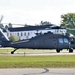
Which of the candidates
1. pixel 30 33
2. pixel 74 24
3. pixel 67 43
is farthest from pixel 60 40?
pixel 30 33

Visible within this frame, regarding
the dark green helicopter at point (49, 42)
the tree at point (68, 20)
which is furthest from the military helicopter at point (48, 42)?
the tree at point (68, 20)

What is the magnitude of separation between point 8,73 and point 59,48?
2538 centimetres

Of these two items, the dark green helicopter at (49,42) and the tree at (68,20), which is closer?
the dark green helicopter at (49,42)

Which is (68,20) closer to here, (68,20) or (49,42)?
(68,20)

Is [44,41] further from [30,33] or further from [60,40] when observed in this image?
[30,33]

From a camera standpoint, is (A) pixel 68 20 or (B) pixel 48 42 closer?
(B) pixel 48 42

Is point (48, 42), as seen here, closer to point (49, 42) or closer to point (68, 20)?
point (49, 42)

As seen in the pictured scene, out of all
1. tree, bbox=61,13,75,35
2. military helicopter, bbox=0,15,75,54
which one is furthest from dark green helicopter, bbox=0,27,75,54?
tree, bbox=61,13,75,35

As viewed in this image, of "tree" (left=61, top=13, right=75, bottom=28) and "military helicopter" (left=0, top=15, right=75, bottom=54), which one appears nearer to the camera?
"military helicopter" (left=0, top=15, right=75, bottom=54)

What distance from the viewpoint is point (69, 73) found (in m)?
17.2

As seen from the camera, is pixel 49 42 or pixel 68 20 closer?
pixel 49 42

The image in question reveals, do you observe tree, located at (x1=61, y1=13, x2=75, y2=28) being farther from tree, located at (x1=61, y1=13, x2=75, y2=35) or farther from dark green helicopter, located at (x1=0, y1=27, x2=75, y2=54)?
dark green helicopter, located at (x1=0, y1=27, x2=75, y2=54)

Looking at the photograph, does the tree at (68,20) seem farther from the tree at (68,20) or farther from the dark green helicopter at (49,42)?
the dark green helicopter at (49,42)

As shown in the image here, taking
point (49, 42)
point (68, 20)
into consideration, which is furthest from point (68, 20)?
point (49, 42)
